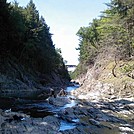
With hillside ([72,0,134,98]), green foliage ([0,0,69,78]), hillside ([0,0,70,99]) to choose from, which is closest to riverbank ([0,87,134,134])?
hillside ([72,0,134,98])

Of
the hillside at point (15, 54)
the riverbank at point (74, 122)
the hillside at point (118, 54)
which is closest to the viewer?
the riverbank at point (74, 122)

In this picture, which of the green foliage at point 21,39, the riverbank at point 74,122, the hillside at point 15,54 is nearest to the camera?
the riverbank at point 74,122

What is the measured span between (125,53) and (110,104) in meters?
20.9

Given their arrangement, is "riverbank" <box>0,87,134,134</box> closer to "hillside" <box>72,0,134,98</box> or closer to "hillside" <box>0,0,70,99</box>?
"hillside" <box>72,0,134,98</box>

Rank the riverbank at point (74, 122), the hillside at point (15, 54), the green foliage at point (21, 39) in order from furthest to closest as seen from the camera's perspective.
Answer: the green foliage at point (21, 39) < the hillside at point (15, 54) < the riverbank at point (74, 122)

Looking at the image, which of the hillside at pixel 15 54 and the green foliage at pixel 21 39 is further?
the green foliage at pixel 21 39

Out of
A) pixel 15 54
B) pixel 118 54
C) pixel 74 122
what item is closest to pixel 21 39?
pixel 15 54

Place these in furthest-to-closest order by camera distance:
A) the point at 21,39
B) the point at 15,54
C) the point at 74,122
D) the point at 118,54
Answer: the point at 15,54, the point at 21,39, the point at 118,54, the point at 74,122

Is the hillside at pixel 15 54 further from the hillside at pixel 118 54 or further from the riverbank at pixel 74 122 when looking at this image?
the riverbank at pixel 74 122

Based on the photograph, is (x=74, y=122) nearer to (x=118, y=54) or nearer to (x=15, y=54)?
(x=118, y=54)

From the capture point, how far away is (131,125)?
23.0m

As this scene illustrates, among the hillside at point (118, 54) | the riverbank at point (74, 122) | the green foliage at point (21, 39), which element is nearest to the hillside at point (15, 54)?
the green foliage at point (21, 39)

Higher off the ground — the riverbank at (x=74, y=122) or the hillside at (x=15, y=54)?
the hillside at (x=15, y=54)

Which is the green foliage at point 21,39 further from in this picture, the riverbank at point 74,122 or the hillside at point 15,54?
the riverbank at point 74,122
